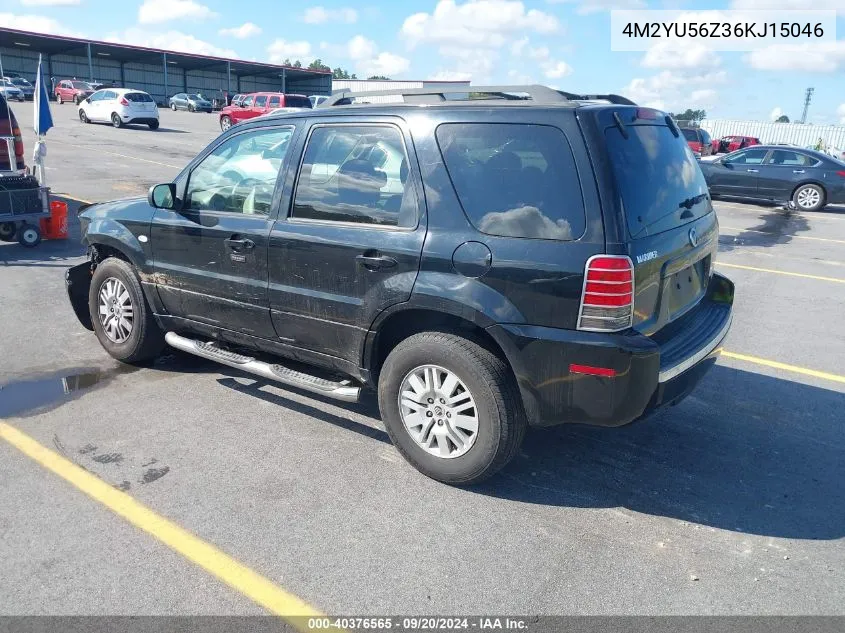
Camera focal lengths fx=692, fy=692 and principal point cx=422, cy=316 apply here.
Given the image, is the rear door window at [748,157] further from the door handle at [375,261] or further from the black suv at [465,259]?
the door handle at [375,261]

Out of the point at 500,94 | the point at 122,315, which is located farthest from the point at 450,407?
the point at 122,315

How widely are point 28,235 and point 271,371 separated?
673cm

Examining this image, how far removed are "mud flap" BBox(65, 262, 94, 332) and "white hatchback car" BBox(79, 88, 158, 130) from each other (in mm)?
28939

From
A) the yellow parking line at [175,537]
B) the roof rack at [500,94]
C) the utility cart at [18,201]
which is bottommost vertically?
the yellow parking line at [175,537]

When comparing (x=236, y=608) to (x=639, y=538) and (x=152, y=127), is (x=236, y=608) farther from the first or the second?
(x=152, y=127)

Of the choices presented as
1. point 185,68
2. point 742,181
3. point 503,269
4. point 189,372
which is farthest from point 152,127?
point 185,68

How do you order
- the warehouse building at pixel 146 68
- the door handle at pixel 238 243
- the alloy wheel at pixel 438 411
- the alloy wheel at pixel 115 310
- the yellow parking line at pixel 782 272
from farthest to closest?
the warehouse building at pixel 146 68 → the yellow parking line at pixel 782 272 → the alloy wheel at pixel 115 310 → the door handle at pixel 238 243 → the alloy wheel at pixel 438 411

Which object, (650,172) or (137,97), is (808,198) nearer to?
(650,172)

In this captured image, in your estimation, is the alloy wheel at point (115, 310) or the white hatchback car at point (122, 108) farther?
the white hatchback car at point (122, 108)

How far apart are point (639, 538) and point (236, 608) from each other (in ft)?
6.04

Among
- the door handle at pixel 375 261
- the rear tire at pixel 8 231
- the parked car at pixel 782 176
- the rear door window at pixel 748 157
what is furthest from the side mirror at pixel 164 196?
the rear door window at pixel 748 157

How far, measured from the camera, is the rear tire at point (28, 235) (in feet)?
30.2

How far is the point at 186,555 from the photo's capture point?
3.08 metres

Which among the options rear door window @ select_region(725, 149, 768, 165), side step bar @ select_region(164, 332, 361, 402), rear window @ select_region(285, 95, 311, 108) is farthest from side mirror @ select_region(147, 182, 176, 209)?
rear window @ select_region(285, 95, 311, 108)
